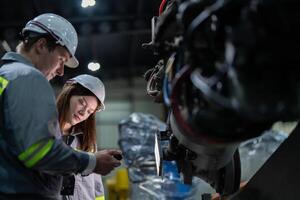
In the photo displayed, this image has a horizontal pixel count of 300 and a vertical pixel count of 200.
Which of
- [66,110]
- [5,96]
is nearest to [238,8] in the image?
A: [5,96]

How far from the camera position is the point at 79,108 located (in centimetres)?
284

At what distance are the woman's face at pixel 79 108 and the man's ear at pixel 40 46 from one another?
897 mm

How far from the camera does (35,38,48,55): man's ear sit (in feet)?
6.38

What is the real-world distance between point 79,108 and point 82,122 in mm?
199

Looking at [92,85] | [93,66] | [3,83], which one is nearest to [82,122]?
[92,85]

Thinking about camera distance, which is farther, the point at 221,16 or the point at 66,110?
the point at 66,110

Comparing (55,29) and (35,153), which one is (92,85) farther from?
(35,153)

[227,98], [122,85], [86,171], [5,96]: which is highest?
[227,98]

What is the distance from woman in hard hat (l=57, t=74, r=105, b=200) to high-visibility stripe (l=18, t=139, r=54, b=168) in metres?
1.13

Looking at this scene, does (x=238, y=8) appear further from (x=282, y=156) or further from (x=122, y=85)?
(x=122, y=85)

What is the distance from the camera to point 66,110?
283 cm

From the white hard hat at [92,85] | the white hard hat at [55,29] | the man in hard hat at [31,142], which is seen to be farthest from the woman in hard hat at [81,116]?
the man in hard hat at [31,142]

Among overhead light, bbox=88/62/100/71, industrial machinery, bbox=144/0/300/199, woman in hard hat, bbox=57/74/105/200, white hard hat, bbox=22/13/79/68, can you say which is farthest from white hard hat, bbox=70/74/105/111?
overhead light, bbox=88/62/100/71

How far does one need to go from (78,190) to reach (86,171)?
110 cm
